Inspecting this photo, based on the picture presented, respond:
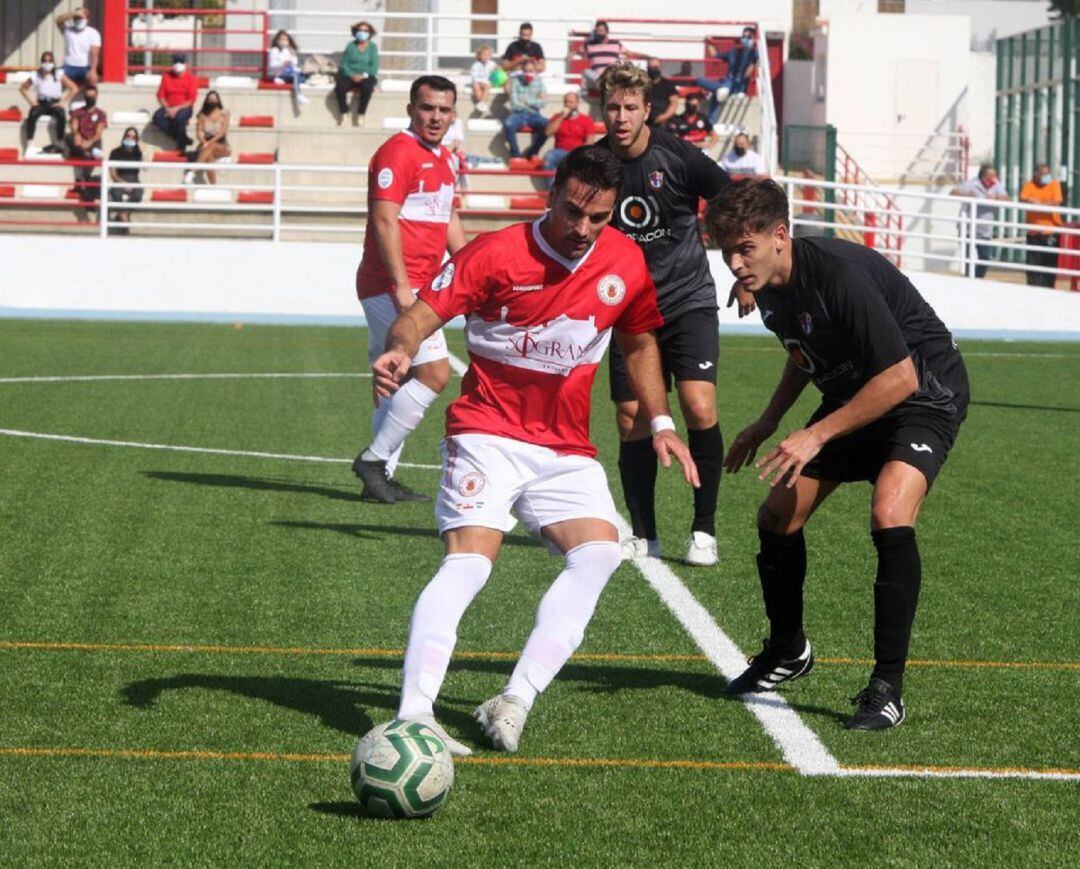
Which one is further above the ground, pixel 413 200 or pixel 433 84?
pixel 433 84

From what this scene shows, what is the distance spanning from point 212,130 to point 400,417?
19658mm

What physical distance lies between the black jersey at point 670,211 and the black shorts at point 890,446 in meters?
2.46

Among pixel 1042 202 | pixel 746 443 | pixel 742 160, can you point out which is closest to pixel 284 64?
pixel 742 160

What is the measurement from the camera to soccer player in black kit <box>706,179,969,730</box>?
17.3 feet

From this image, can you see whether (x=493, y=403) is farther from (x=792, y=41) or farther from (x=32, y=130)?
(x=792, y=41)

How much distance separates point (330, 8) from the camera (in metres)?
40.3

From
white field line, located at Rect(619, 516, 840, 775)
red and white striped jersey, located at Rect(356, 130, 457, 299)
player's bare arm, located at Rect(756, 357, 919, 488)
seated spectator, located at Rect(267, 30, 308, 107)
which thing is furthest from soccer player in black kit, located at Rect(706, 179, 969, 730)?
seated spectator, located at Rect(267, 30, 308, 107)

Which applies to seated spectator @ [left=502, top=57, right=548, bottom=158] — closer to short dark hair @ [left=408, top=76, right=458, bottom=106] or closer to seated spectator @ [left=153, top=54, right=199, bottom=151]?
seated spectator @ [left=153, top=54, right=199, bottom=151]

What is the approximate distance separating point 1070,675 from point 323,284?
62.7ft

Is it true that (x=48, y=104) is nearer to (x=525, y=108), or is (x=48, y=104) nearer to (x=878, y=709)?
(x=525, y=108)

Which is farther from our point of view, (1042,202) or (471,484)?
(1042,202)

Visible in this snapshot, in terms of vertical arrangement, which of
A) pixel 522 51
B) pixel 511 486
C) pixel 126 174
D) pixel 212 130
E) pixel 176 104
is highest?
pixel 522 51

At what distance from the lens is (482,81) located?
102ft

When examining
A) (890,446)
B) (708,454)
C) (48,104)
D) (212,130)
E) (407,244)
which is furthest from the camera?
(48,104)
